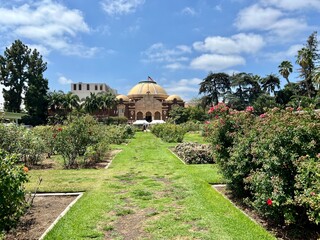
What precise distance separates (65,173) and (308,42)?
4704cm

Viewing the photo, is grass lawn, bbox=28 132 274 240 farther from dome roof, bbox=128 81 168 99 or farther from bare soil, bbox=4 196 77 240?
dome roof, bbox=128 81 168 99

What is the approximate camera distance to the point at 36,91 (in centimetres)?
5262

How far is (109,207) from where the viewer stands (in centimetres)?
582

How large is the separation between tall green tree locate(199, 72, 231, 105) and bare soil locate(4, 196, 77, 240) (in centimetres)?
5549

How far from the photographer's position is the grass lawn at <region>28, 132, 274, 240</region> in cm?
449

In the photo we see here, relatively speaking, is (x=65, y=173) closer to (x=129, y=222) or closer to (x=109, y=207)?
(x=109, y=207)

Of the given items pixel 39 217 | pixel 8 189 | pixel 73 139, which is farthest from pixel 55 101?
pixel 8 189

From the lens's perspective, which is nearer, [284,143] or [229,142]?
[284,143]

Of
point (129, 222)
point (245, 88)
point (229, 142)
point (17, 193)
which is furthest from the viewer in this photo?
point (245, 88)

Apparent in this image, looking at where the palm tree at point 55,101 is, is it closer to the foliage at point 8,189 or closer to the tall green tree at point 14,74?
the tall green tree at point 14,74

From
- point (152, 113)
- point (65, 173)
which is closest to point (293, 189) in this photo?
point (65, 173)

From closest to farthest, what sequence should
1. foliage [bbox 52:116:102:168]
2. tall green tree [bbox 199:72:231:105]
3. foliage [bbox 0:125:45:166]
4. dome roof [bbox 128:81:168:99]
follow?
foliage [bbox 0:125:45:166] → foliage [bbox 52:116:102:168] → tall green tree [bbox 199:72:231:105] → dome roof [bbox 128:81:168:99]

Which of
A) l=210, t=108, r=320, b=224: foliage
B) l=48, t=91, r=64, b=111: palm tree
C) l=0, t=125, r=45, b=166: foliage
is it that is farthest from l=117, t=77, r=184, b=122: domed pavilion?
l=210, t=108, r=320, b=224: foliage

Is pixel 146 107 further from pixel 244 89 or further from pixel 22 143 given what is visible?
pixel 22 143
